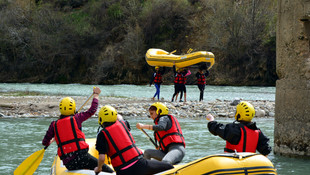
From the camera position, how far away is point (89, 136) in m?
11.1

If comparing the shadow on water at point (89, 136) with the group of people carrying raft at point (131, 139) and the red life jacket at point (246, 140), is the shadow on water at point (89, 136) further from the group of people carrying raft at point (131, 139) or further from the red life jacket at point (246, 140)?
the red life jacket at point (246, 140)

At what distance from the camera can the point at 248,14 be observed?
3862cm

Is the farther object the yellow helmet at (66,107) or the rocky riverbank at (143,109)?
the rocky riverbank at (143,109)

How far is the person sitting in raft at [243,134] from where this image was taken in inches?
191

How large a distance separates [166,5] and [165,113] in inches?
1647

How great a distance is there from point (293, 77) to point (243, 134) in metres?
3.16

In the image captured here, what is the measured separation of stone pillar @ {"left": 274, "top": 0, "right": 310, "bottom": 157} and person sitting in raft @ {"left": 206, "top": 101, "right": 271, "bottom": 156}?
283 cm

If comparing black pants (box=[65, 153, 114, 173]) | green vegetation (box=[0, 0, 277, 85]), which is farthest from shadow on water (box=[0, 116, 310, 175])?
green vegetation (box=[0, 0, 277, 85])

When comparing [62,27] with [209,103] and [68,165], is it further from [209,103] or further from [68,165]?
[68,165]

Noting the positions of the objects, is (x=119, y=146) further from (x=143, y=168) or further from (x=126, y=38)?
(x=126, y=38)

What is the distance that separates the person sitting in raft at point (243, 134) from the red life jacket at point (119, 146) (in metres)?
1.06

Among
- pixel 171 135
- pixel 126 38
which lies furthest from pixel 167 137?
pixel 126 38

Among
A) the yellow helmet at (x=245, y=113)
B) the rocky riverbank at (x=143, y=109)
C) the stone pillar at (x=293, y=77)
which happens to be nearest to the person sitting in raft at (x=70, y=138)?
the yellow helmet at (x=245, y=113)

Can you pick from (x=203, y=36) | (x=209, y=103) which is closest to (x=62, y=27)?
(x=203, y=36)
